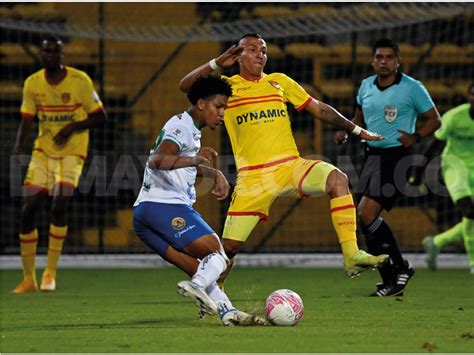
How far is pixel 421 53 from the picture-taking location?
15.6 m

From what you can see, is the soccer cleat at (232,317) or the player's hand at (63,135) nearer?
the soccer cleat at (232,317)

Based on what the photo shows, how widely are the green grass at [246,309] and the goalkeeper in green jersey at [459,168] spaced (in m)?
0.46

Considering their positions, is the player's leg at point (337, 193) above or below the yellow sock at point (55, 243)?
above

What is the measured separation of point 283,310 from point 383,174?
9.44 ft

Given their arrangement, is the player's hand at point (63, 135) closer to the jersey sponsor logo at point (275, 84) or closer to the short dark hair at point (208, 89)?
the jersey sponsor logo at point (275, 84)

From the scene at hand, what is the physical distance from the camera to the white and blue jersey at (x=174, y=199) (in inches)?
296

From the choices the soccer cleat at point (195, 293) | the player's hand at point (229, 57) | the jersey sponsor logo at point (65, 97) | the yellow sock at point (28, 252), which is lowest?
the yellow sock at point (28, 252)

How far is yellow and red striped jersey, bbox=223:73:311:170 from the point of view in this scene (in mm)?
9016

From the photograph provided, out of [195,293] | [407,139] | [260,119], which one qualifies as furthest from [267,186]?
[195,293]

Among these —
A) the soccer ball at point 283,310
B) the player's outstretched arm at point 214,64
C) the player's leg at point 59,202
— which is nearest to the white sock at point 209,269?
the soccer ball at point 283,310

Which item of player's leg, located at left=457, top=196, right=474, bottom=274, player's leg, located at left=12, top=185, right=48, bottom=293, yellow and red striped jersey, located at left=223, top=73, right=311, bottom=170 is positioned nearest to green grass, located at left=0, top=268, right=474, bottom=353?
player's leg, located at left=12, top=185, right=48, bottom=293

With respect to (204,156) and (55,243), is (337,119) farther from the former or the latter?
(55,243)

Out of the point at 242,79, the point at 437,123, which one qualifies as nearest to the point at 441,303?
the point at 437,123

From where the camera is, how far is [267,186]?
8.91 meters
